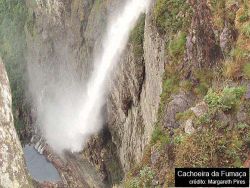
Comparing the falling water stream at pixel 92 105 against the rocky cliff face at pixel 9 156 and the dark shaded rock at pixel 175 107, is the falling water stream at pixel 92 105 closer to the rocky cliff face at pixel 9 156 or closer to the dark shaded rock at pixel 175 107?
the rocky cliff face at pixel 9 156

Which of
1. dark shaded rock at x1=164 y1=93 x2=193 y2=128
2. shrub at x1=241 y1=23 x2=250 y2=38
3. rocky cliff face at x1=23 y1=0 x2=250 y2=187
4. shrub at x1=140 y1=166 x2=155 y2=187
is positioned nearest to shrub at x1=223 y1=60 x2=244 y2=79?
rocky cliff face at x1=23 y1=0 x2=250 y2=187

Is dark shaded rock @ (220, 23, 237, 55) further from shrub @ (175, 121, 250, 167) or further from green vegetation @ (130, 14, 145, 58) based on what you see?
green vegetation @ (130, 14, 145, 58)

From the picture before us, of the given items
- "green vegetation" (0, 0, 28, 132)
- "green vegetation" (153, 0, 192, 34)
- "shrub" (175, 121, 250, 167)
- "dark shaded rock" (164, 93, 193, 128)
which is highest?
"green vegetation" (0, 0, 28, 132)

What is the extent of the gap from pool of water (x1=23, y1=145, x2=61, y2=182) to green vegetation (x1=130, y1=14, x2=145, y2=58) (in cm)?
2098

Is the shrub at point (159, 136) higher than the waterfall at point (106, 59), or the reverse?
the waterfall at point (106, 59)

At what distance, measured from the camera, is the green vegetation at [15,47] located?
63875 mm

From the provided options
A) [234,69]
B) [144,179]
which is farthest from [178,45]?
[144,179]

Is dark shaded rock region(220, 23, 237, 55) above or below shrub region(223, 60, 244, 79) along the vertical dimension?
above

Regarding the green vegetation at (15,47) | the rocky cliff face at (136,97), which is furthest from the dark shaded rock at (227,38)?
the green vegetation at (15,47)

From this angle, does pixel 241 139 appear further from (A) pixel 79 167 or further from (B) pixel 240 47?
(A) pixel 79 167

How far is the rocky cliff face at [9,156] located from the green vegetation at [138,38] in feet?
44.1

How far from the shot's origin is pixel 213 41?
895 inches

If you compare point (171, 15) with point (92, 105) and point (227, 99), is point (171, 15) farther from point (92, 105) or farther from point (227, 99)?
point (92, 105)

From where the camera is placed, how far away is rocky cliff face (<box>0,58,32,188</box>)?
36612 mm
